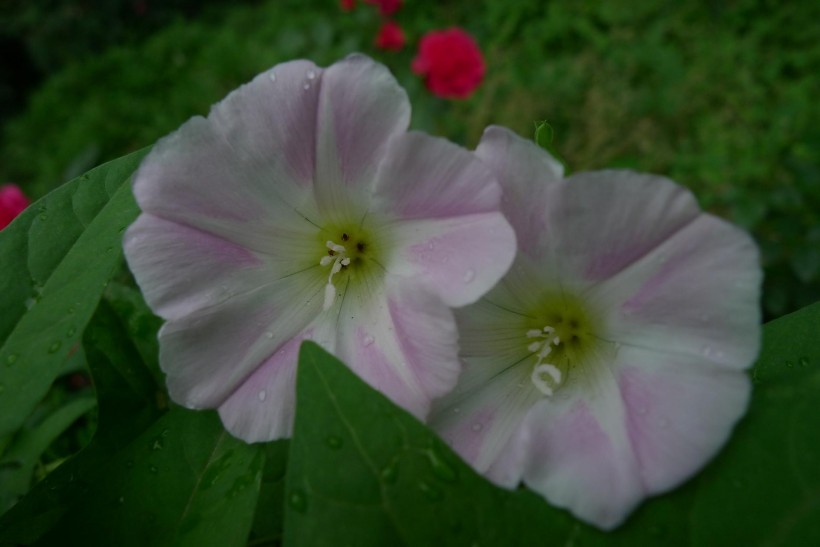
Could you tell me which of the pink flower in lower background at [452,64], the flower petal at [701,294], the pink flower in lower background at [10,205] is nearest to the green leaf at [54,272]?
the flower petal at [701,294]

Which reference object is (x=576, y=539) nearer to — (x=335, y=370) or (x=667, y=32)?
(x=335, y=370)

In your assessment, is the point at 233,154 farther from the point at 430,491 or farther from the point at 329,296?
the point at 430,491

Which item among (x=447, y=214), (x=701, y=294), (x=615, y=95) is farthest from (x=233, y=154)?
(x=615, y=95)

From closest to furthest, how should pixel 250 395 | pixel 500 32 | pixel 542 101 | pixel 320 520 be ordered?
pixel 320 520, pixel 250 395, pixel 542 101, pixel 500 32

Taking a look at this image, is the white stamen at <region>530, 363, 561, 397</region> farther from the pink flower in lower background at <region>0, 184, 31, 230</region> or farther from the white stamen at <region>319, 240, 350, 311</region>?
the pink flower in lower background at <region>0, 184, 31, 230</region>

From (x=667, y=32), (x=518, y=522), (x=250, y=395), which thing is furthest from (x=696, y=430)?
(x=667, y=32)
